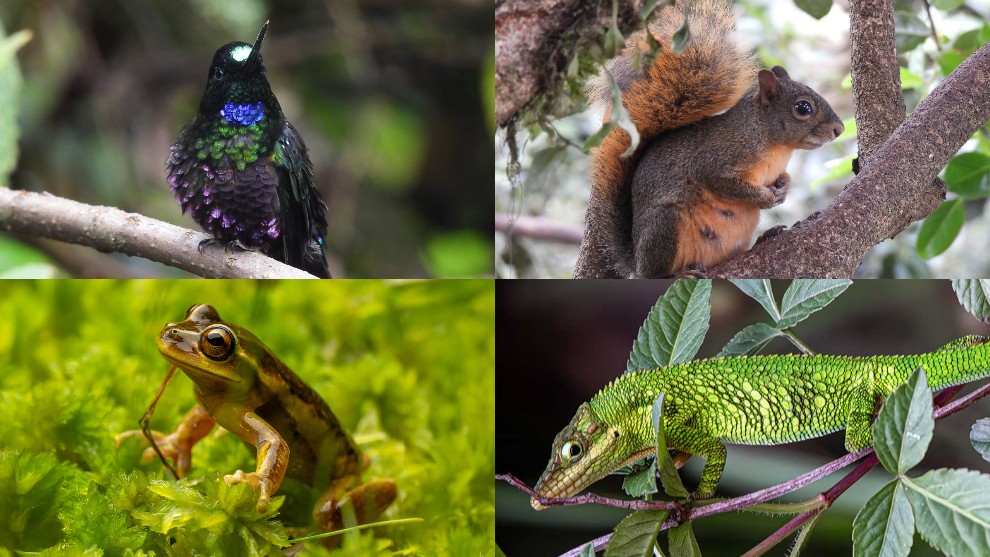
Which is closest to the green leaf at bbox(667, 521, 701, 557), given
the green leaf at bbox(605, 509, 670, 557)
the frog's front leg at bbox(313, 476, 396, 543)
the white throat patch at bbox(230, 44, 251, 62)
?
the green leaf at bbox(605, 509, 670, 557)

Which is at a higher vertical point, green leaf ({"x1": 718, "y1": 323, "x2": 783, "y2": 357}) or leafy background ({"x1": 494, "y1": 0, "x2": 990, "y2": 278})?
leafy background ({"x1": 494, "y1": 0, "x2": 990, "y2": 278})

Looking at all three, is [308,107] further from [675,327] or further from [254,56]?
[675,327]

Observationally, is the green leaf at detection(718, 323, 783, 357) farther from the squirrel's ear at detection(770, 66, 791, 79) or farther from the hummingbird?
the hummingbird

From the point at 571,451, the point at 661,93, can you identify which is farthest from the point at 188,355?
the point at 661,93

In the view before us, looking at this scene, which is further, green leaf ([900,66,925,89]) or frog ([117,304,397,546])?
green leaf ([900,66,925,89])

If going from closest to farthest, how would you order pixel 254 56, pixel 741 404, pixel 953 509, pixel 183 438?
1. pixel 953 509
2. pixel 741 404
3. pixel 183 438
4. pixel 254 56

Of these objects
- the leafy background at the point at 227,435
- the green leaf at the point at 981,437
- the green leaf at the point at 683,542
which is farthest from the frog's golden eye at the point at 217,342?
the green leaf at the point at 981,437

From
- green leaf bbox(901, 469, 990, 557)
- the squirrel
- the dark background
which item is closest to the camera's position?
green leaf bbox(901, 469, 990, 557)

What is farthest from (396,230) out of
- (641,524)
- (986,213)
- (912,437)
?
(986,213)
